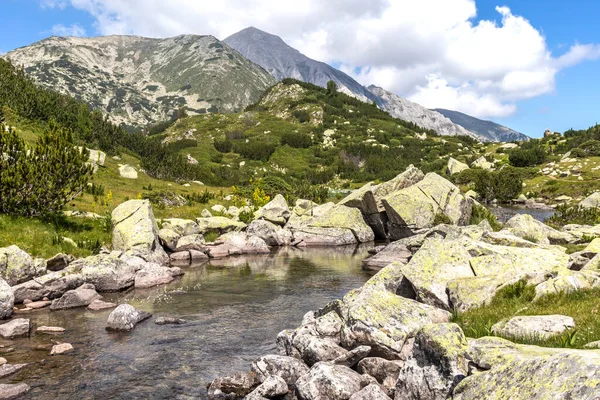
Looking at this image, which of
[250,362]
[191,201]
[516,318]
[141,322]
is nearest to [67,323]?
[141,322]

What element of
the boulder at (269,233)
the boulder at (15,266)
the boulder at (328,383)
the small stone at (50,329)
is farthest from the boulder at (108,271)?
the boulder at (328,383)

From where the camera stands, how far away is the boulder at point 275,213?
1746 inches

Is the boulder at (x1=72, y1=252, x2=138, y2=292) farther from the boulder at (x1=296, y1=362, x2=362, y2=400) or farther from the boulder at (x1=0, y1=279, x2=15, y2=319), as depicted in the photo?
the boulder at (x1=296, y1=362, x2=362, y2=400)

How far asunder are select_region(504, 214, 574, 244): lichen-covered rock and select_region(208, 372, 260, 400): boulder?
26819 mm

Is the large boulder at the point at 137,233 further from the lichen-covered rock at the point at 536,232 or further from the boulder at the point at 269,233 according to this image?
the lichen-covered rock at the point at 536,232

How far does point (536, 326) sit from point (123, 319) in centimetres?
1522

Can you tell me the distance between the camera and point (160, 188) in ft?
178

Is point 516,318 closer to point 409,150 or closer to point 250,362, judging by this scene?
point 250,362

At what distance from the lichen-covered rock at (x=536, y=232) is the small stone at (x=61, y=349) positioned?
3047 cm

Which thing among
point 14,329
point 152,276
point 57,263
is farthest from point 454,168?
point 14,329

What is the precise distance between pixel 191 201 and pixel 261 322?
112 ft

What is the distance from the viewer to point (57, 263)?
78.2 ft

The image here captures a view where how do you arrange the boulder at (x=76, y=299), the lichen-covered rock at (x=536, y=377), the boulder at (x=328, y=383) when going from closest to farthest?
1. the lichen-covered rock at (x=536, y=377)
2. the boulder at (x=328, y=383)
3. the boulder at (x=76, y=299)

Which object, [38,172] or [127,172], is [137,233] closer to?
[38,172]
